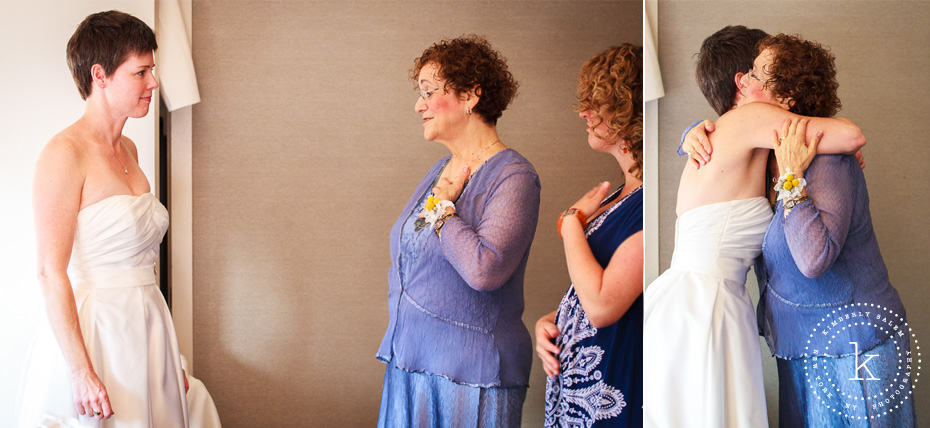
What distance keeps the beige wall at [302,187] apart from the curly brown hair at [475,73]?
49 centimetres

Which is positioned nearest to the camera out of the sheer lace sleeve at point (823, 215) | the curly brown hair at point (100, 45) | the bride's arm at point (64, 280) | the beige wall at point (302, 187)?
the sheer lace sleeve at point (823, 215)

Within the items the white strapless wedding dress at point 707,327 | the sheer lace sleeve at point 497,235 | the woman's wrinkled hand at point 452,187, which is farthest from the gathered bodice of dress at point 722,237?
the woman's wrinkled hand at point 452,187

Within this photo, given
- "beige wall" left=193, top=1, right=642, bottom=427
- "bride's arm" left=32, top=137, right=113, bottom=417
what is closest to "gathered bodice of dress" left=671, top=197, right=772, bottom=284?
"beige wall" left=193, top=1, right=642, bottom=427

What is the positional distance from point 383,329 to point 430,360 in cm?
62

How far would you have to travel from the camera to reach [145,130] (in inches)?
70.2

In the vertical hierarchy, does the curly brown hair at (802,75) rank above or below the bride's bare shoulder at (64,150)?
above

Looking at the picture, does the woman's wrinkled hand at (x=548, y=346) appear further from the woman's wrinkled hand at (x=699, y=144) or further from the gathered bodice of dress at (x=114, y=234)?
the gathered bodice of dress at (x=114, y=234)

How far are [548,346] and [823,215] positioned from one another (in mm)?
685

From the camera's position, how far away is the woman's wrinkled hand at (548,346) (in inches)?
61.5

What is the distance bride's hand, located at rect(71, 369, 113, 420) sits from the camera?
5.03ft

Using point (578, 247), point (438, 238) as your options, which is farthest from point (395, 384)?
point (578, 247)

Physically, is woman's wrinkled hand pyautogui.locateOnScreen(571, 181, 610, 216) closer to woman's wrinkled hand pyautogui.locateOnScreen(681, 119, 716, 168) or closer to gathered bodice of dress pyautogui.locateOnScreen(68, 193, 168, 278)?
woman's wrinkled hand pyautogui.locateOnScreen(681, 119, 716, 168)

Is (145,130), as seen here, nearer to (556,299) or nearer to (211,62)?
(211,62)

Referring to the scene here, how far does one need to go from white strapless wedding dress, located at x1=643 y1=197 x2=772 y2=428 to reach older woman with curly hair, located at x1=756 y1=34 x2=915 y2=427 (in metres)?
0.04
